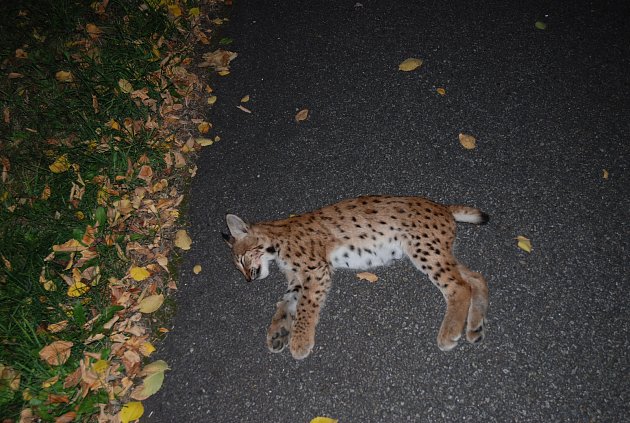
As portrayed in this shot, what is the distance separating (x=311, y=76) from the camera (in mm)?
5805

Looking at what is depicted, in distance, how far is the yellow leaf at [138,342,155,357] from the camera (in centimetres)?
393

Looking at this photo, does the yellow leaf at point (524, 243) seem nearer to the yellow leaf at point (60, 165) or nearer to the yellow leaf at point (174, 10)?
the yellow leaf at point (60, 165)

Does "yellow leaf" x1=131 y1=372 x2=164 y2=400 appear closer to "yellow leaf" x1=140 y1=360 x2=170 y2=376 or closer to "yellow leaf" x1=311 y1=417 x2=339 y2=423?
"yellow leaf" x1=140 y1=360 x2=170 y2=376

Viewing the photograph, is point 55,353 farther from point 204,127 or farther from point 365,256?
point 204,127

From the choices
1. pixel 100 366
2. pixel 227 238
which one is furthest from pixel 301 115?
pixel 100 366

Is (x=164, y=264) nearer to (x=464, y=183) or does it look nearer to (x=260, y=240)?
(x=260, y=240)

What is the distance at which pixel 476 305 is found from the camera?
12.3 ft

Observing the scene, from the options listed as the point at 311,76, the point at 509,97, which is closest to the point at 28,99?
the point at 311,76

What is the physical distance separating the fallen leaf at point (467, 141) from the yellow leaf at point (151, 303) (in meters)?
3.57

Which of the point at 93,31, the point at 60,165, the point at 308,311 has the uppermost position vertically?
the point at 93,31

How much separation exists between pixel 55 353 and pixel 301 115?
11.9ft

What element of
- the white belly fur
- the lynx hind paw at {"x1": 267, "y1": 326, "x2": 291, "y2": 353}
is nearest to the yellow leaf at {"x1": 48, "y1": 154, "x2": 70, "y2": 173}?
the lynx hind paw at {"x1": 267, "y1": 326, "x2": 291, "y2": 353}

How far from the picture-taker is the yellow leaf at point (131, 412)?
141 inches

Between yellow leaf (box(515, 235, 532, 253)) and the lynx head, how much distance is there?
2345mm
